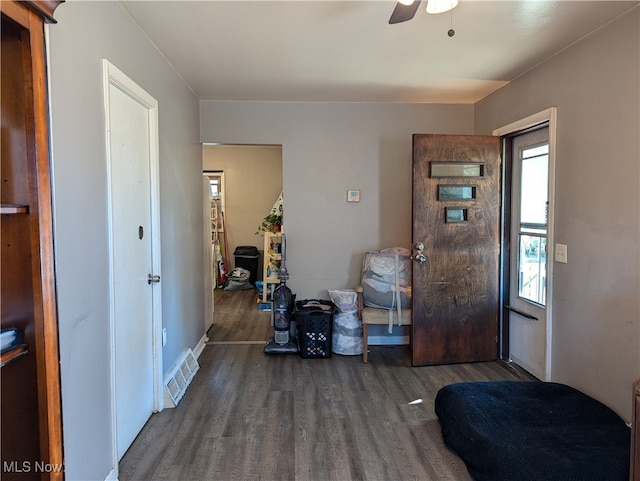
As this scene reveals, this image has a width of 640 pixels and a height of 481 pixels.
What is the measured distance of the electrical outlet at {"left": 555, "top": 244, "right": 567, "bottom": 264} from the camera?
2.70 metres

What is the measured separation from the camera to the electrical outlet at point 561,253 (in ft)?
8.84

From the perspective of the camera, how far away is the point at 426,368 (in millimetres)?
3482

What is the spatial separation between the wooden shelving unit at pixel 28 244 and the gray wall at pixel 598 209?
2.68 m

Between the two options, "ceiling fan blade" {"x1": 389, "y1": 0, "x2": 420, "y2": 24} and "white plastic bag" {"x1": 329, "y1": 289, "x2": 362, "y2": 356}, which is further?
"white plastic bag" {"x1": 329, "y1": 289, "x2": 362, "y2": 356}

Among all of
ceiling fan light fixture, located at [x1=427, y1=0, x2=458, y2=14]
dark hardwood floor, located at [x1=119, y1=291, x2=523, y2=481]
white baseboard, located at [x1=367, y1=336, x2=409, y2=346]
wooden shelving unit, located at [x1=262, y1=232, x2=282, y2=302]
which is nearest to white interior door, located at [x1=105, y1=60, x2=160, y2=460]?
dark hardwood floor, located at [x1=119, y1=291, x2=523, y2=481]

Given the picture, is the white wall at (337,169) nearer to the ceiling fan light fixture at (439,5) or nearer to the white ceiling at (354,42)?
the white ceiling at (354,42)

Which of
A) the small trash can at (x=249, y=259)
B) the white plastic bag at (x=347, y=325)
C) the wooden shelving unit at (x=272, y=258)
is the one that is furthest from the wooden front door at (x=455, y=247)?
the small trash can at (x=249, y=259)

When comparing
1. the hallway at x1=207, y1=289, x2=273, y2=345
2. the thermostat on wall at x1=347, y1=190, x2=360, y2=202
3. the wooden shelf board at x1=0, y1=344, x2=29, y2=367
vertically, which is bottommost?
the hallway at x1=207, y1=289, x2=273, y2=345

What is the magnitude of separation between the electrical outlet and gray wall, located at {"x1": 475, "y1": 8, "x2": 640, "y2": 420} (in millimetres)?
32

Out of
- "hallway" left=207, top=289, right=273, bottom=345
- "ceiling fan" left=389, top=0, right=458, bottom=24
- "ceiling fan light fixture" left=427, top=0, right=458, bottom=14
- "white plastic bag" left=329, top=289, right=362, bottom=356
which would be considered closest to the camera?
"ceiling fan" left=389, top=0, right=458, bottom=24

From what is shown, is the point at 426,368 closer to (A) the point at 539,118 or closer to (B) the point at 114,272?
(A) the point at 539,118

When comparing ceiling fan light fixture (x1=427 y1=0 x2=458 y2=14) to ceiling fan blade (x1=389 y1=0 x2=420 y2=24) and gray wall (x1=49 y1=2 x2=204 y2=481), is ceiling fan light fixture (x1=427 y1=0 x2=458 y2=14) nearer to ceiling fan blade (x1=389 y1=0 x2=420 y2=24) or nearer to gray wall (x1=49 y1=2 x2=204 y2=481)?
ceiling fan blade (x1=389 y1=0 x2=420 y2=24)

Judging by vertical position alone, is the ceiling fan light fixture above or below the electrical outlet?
above

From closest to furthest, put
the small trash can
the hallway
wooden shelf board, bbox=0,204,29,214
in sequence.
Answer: wooden shelf board, bbox=0,204,29,214
the hallway
the small trash can
